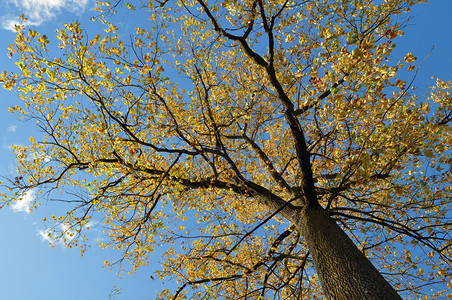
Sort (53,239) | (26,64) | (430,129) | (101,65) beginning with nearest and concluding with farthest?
1. (430,129)
2. (26,64)
3. (101,65)
4. (53,239)

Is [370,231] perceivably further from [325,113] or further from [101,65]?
[101,65]

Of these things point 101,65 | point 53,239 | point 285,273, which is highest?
point 101,65

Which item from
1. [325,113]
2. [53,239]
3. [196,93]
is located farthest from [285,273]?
[53,239]

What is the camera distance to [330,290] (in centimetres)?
368

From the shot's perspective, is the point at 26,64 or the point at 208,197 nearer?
the point at 26,64

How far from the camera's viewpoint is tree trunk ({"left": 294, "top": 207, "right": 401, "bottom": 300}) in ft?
10.9

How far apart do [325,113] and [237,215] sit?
6926 mm

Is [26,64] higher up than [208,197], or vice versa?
[26,64]

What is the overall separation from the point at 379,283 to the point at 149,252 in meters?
7.05

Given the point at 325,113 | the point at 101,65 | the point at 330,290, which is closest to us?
the point at 330,290

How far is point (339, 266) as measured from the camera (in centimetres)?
388

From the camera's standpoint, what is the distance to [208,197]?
28.8 ft

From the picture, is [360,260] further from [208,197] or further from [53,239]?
[53,239]

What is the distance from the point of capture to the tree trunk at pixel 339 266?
3.32m
